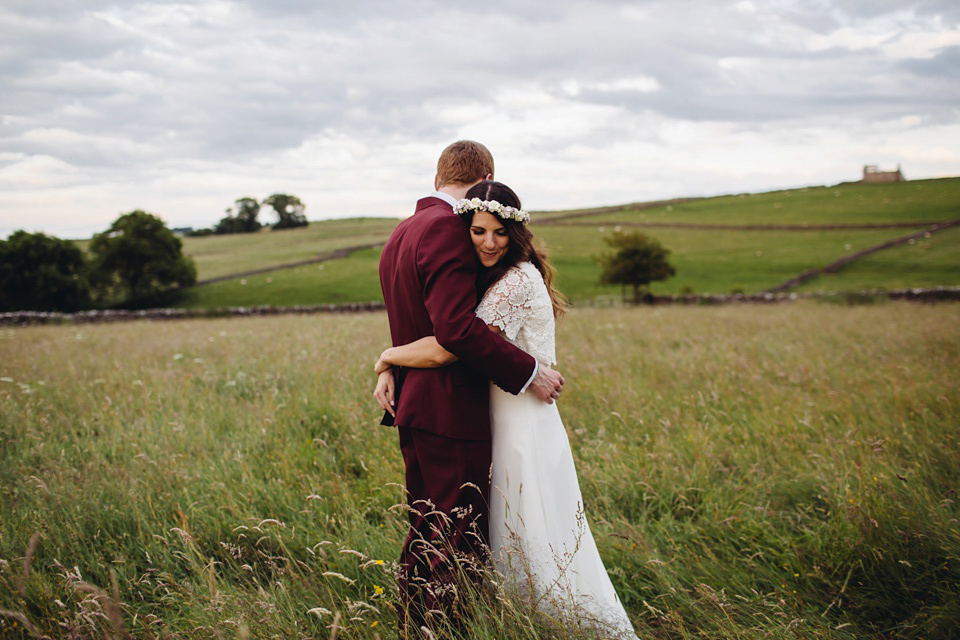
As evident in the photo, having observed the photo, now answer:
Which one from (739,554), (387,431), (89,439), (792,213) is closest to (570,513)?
(739,554)

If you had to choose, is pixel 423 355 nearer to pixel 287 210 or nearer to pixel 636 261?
pixel 636 261

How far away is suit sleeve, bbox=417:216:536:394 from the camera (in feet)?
8.57

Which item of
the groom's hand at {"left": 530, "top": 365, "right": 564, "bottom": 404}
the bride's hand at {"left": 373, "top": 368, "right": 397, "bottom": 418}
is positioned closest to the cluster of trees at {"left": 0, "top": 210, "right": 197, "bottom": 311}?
the bride's hand at {"left": 373, "top": 368, "right": 397, "bottom": 418}

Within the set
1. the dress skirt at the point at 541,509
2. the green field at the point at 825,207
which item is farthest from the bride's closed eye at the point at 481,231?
the green field at the point at 825,207

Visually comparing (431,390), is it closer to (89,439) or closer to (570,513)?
(570,513)

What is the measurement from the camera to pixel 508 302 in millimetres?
2799

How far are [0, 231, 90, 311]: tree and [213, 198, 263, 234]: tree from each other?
193ft

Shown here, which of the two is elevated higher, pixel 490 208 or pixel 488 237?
pixel 490 208

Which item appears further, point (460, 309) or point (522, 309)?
point (522, 309)

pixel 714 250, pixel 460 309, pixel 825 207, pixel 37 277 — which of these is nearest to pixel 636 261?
pixel 714 250

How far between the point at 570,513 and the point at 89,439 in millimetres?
4524

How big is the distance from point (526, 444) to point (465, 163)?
1.51 m

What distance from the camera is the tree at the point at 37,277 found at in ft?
142

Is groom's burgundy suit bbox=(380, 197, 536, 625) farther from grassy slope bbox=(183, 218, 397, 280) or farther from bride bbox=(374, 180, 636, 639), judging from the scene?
grassy slope bbox=(183, 218, 397, 280)
